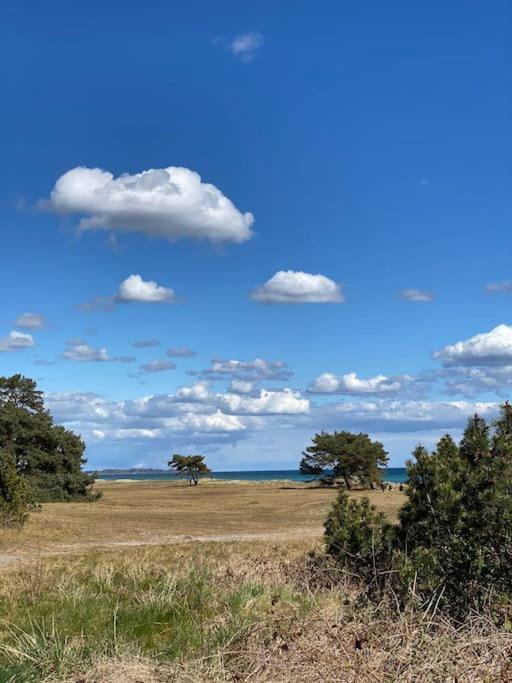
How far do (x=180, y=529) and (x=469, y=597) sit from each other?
702 inches

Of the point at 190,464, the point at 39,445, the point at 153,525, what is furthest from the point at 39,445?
the point at 190,464

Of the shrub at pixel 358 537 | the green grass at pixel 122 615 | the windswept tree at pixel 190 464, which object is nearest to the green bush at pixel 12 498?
the green grass at pixel 122 615

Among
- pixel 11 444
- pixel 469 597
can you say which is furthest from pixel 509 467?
pixel 11 444

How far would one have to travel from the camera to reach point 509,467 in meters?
9.24

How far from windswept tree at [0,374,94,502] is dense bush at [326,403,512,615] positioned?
33.1 metres

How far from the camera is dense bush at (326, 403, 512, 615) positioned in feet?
29.0

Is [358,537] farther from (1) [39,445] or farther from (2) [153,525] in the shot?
(1) [39,445]

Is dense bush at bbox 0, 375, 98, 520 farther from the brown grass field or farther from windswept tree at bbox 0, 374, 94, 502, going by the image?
the brown grass field

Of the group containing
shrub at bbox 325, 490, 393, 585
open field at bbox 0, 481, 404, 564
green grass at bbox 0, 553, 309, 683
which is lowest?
open field at bbox 0, 481, 404, 564

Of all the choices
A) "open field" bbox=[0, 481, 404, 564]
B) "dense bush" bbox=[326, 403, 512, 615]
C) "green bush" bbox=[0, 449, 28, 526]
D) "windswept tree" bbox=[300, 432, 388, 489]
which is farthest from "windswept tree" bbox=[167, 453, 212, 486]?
"dense bush" bbox=[326, 403, 512, 615]

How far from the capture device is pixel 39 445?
42.3 m

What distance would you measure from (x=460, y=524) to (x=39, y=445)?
36568mm

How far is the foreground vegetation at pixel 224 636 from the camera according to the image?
17.1ft

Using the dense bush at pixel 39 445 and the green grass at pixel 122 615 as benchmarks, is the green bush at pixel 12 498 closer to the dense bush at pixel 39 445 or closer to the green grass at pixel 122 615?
the green grass at pixel 122 615
